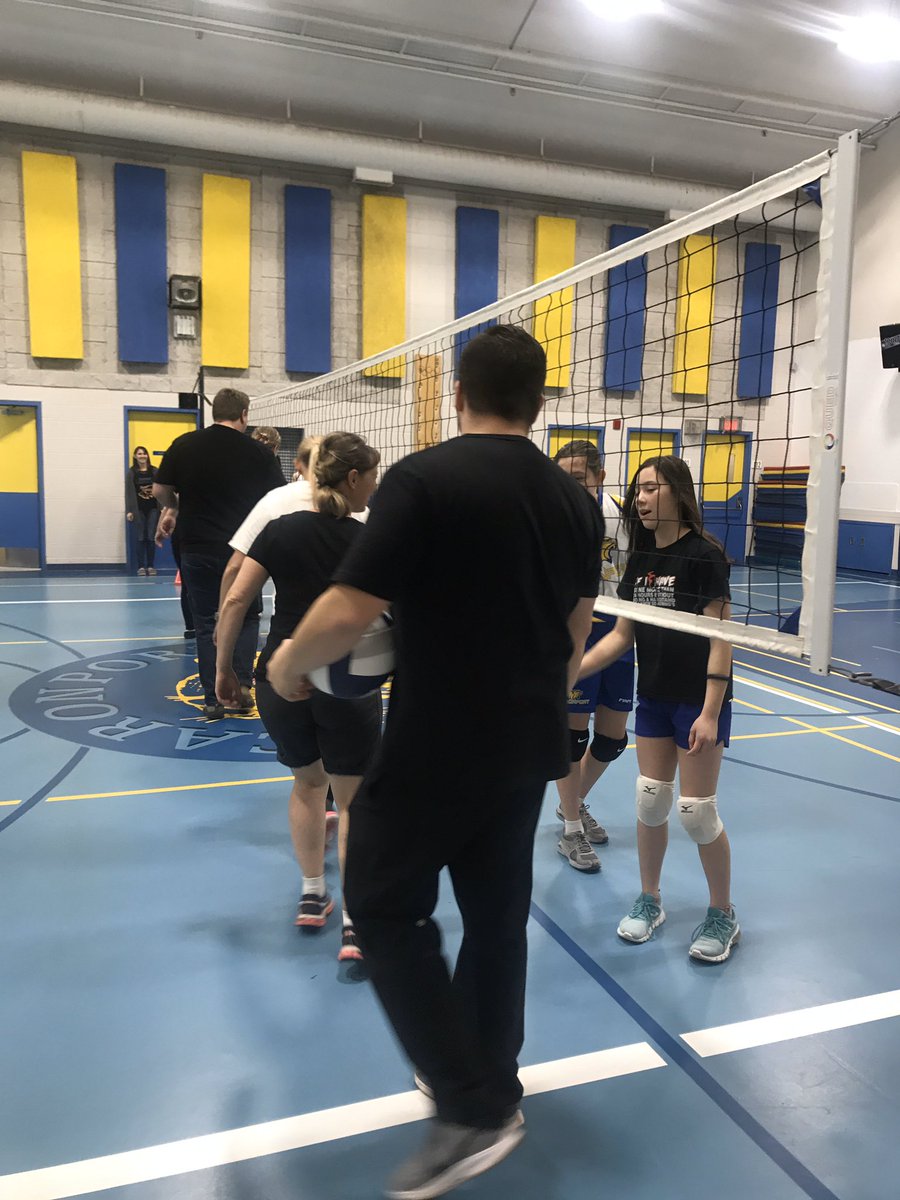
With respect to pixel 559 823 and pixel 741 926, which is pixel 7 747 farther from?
pixel 741 926

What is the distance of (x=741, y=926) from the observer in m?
2.96

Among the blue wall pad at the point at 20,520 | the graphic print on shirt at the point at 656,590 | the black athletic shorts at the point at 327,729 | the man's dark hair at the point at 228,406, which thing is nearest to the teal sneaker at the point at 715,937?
the graphic print on shirt at the point at 656,590

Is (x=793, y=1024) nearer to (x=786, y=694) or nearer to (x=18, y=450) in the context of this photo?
(x=786, y=694)

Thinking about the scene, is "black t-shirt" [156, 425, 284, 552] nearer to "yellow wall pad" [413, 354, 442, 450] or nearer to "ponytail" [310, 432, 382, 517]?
"yellow wall pad" [413, 354, 442, 450]

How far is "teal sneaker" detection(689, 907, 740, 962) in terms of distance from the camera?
2.70 meters

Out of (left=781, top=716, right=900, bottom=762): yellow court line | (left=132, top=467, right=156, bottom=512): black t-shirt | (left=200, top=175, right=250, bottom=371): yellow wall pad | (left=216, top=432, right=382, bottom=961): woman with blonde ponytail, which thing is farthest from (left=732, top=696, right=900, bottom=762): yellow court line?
(left=200, top=175, right=250, bottom=371): yellow wall pad

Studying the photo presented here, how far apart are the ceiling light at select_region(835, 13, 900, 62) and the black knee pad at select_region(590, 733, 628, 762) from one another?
34.1 ft

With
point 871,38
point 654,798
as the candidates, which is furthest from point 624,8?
point 654,798

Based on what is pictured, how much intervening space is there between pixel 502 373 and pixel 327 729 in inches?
54.6

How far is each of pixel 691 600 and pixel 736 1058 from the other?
1329mm

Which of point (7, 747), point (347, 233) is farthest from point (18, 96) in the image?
point (7, 747)

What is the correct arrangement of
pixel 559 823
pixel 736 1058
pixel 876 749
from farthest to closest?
1. pixel 876 749
2. pixel 559 823
3. pixel 736 1058

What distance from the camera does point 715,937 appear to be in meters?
2.74

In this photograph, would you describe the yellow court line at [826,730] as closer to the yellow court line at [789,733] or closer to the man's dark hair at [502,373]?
the yellow court line at [789,733]
